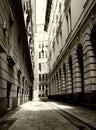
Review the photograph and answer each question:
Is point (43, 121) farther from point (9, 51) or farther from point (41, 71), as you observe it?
Answer: point (41, 71)

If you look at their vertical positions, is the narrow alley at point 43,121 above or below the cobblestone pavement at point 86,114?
below

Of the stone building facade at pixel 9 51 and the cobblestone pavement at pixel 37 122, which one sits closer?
the cobblestone pavement at pixel 37 122

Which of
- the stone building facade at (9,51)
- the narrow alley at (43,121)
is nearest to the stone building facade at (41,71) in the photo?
the stone building facade at (9,51)

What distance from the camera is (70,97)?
21.7 m

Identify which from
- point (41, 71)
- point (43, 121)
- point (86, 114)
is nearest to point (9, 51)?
point (43, 121)

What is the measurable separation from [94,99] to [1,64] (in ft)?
22.9

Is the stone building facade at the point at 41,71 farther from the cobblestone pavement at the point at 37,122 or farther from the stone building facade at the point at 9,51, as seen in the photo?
Result: the cobblestone pavement at the point at 37,122

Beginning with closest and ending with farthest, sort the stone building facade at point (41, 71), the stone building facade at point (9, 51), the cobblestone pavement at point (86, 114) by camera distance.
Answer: the cobblestone pavement at point (86, 114) < the stone building facade at point (9, 51) < the stone building facade at point (41, 71)

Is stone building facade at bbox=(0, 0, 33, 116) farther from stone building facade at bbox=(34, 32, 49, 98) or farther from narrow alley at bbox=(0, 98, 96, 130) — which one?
stone building facade at bbox=(34, 32, 49, 98)

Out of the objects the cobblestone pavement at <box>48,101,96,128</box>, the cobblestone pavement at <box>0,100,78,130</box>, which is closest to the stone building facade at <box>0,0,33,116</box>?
the cobblestone pavement at <box>0,100,78,130</box>

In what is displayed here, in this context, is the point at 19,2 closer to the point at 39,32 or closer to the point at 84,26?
the point at 84,26

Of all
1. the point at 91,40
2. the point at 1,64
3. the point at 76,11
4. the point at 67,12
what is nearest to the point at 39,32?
the point at 67,12

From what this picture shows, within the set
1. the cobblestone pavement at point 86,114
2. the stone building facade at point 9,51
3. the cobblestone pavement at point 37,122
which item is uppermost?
the stone building facade at point 9,51

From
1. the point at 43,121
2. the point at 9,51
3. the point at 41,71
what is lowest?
the point at 43,121
